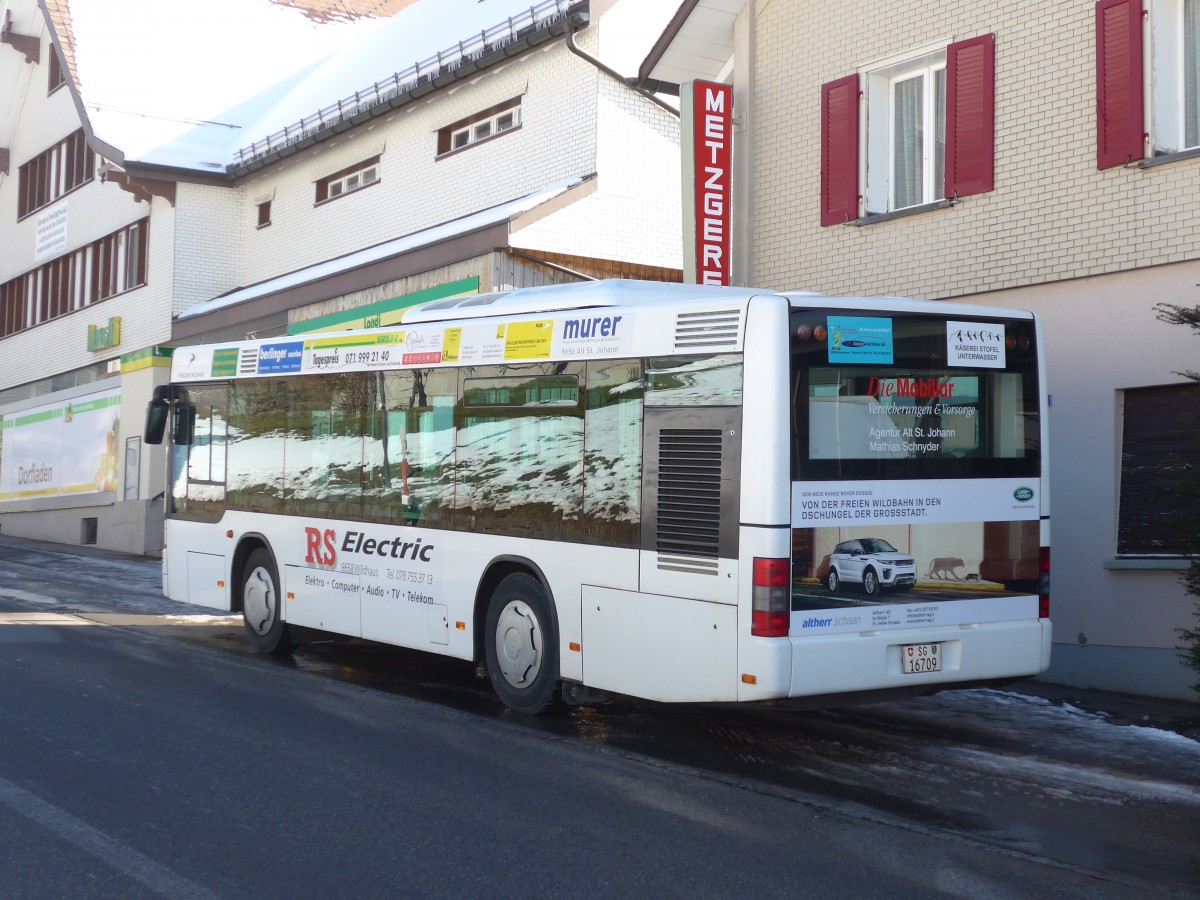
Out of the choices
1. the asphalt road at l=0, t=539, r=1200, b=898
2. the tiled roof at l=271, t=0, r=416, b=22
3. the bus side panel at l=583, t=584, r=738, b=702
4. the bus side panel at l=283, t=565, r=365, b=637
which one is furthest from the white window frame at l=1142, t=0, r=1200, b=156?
the tiled roof at l=271, t=0, r=416, b=22

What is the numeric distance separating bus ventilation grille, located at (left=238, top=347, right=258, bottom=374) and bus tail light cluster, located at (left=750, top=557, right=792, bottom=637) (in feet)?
20.9

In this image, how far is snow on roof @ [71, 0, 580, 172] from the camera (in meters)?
24.5

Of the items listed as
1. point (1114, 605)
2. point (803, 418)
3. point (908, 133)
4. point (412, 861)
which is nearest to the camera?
point (412, 861)

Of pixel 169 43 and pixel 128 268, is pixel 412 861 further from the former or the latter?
pixel 169 43

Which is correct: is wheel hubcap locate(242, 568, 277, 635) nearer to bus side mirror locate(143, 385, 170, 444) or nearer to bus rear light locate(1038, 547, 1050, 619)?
bus side mirror locate(143, 385, 170, 444)

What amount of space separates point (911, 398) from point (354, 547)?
482 cm

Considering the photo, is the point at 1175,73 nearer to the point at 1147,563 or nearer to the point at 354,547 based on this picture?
the point at 1147,563

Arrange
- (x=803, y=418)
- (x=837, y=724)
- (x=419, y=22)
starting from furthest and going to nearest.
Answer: (x=419, y=22), (x=837, y=724), (x=803, y=418)

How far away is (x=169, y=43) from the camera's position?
3019 centimetres

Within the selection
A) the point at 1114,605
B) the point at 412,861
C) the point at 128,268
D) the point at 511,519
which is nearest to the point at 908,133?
the point at 1114,605

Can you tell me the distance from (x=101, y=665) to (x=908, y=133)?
866cm

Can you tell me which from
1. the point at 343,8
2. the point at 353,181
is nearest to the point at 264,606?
the point at 353,181

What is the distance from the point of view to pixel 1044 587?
812 centimetres

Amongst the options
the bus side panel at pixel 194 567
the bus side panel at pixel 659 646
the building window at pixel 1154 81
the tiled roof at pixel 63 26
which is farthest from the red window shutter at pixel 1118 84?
the tiled roof at pixel 63 26
